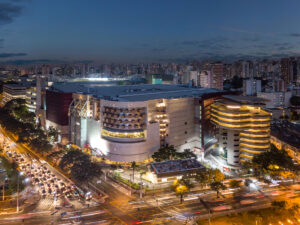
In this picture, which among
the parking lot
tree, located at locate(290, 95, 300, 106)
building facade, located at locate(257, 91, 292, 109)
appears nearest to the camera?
the parking lot

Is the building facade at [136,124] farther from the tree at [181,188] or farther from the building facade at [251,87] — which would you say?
the building facade at [251,87]

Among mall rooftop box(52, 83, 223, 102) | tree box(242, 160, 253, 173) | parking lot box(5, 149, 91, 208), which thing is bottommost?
parking lot box(5, 149, 91, 208)

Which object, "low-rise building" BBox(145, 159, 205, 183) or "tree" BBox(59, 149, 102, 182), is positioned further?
"low-rise building" BBox(145, 159, 205, 183)

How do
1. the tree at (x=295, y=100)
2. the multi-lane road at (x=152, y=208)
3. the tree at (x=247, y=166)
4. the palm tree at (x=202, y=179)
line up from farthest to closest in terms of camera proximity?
the tree at (x=295, y=100)
the tree at (x=247, y=166)
the palm tree at (x=202, y=179)
the multi-lane road at (x=152, y=208)

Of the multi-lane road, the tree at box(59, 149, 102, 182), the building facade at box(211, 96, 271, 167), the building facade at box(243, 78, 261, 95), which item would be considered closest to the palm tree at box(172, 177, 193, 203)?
the multi-lane road

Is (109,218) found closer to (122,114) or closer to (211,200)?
(211,200)

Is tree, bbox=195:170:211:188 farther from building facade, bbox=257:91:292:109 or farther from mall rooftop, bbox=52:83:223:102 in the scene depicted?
building facade, bbox=257:91:292:109

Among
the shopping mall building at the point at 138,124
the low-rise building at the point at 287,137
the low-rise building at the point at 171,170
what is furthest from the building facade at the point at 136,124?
the low-rise building at the point at 287,137

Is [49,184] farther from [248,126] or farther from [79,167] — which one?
[248,126]

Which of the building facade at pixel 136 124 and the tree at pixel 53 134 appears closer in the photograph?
the building facade at pixel 136 124
